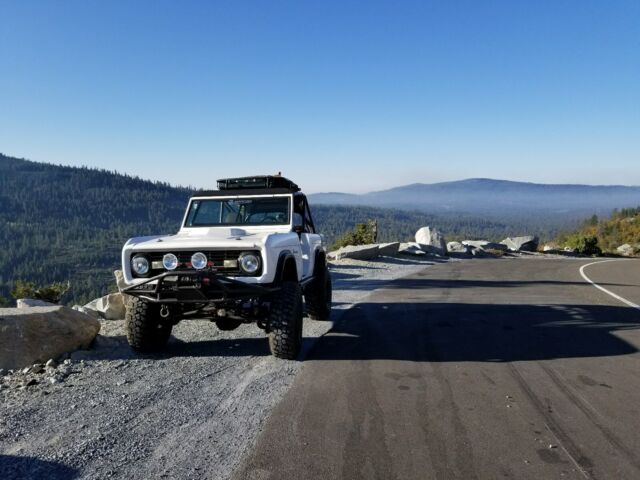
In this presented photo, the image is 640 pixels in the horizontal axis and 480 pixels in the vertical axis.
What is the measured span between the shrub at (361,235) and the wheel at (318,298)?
20.5 meters

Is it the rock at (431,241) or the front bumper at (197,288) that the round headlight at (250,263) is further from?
the rock at (431,241)

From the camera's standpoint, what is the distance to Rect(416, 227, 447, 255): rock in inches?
1115

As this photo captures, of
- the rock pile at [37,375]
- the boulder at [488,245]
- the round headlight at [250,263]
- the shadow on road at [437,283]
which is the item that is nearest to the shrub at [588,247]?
the boulder at [488,245]

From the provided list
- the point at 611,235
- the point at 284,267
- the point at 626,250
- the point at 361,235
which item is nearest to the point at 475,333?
the point at 284,267

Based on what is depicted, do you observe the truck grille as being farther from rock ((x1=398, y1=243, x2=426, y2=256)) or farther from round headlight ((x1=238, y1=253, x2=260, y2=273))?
rock ((x1=398, y1=243, x2=426, y2=256))

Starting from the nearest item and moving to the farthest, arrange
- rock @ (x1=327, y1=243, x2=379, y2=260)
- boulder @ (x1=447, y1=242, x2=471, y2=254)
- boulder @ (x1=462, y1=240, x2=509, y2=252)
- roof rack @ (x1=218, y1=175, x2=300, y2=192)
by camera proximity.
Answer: roof rack @ (x1=218, y1=175, x2=300, y2=192) → rock @ (x1=327, y1=243, x2=379, y2=260) → boulder @ (x1=447, y1=242, x2=471, y2=254) → boulder @ (x1=462, y1=240, x2=509, y2=252)

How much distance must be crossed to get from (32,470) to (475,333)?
5.94 meters

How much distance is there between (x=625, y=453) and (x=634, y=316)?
21.6 ft

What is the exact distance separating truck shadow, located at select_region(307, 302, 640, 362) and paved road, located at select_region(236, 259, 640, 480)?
4 centimetres

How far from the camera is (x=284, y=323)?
538cm

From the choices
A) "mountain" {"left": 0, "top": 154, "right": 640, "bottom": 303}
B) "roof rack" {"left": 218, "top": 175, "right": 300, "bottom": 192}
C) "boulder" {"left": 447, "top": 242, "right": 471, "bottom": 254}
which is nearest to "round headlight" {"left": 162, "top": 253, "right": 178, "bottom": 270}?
"roof rack" {"left": 218, "top": 175, "right": 300, "bottom": 192}

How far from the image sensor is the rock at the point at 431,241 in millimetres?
28312

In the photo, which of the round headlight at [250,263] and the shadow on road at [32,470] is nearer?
the shadow on road at [32,470]

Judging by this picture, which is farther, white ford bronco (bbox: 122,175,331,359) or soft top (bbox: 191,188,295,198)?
soft top (bbox: 191,188,295,198)
